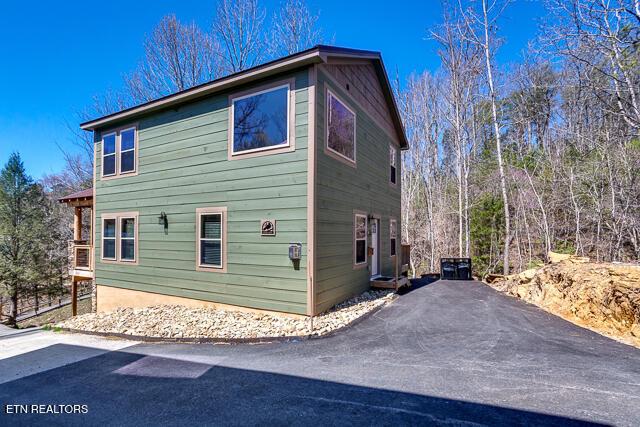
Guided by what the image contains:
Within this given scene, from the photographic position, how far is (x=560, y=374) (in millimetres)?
3445

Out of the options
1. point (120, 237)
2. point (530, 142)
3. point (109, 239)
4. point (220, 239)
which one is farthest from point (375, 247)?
point (530, 142)

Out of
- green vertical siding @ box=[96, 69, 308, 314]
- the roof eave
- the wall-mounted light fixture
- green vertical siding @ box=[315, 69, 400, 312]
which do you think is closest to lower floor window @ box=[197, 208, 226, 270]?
green vertical siding @ box=[96, 69, 308, 314]

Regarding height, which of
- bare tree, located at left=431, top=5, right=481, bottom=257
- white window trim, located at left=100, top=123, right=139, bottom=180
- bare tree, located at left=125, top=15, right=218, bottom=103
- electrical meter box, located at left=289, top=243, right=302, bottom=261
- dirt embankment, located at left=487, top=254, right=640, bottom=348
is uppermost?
bare tree, located at left=125, top=15, right=218, bottom=103

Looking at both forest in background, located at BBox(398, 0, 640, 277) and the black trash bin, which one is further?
the black trash bin

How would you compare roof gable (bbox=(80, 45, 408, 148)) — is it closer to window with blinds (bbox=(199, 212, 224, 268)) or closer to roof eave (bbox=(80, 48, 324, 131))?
Answer: roof eave (bbox=(80, 48, 324, 131))

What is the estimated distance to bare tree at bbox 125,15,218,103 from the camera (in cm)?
1664

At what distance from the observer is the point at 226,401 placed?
3.03 m

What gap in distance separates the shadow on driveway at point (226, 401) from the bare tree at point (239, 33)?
15989 millimetres

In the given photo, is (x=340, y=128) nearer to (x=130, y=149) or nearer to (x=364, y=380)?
(x=364, y=380)

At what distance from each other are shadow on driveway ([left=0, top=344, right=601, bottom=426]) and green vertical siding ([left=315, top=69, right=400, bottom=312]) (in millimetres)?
2582

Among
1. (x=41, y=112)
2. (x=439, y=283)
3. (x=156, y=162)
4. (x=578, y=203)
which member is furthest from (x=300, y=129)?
(x=41, y=112)

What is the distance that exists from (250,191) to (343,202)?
84.3 inches

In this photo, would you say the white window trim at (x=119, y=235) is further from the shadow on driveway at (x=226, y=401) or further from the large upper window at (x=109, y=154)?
the shadow on driveway at (x=226, y=401)

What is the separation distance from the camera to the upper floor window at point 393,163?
1111 centimetres
